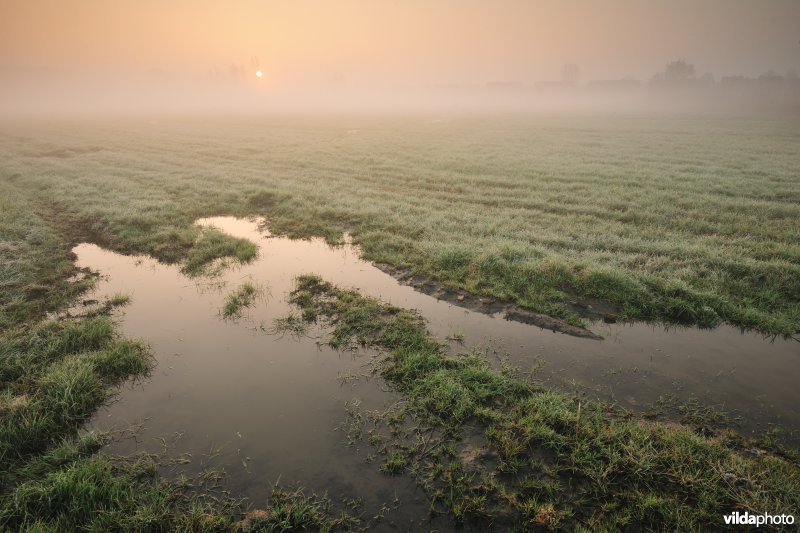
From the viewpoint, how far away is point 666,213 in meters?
16.2

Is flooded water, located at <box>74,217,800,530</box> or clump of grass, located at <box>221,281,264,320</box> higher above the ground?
clump of grass, located at <box>221,281,264,320</box>

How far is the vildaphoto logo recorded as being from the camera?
443 centimetres

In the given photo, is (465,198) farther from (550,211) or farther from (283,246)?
(283,246)

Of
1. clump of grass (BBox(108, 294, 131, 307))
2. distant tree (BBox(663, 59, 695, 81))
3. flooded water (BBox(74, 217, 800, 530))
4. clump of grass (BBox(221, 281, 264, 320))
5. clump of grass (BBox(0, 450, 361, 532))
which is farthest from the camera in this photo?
distant tree (BBox(663, 59, 695, 81))

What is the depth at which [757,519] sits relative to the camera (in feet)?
14.7

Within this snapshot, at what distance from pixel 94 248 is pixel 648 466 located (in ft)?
55.2

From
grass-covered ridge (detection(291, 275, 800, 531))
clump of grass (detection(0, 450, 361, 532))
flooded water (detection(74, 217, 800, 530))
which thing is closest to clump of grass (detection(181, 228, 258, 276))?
flooded water (detection(74, 217, 800, 530))

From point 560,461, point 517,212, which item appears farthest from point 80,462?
point 517,212

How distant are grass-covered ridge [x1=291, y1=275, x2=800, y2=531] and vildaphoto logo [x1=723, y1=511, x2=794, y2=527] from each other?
0.07m

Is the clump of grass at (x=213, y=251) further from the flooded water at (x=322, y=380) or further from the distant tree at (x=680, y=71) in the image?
the distant tree at (x=680, y=71)

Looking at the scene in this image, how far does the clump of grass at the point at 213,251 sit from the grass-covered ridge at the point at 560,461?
789 cm

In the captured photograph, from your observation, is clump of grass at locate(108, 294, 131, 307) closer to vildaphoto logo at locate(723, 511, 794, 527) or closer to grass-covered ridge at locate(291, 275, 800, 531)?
grass-covered ridge at locate(291, 275, 800, 531)

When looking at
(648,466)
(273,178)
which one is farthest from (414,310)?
(273,178)

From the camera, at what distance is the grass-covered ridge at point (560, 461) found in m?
4.63
